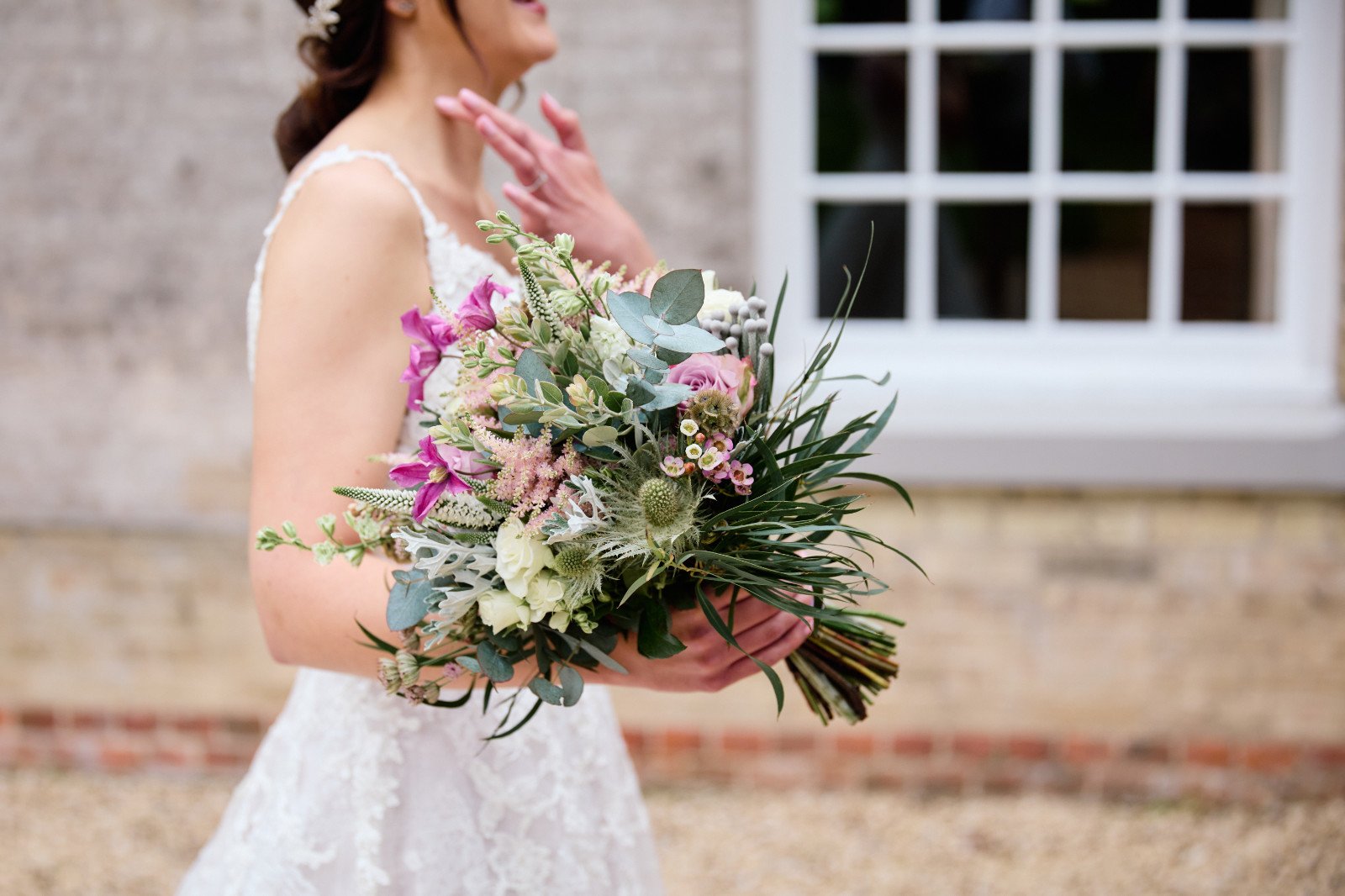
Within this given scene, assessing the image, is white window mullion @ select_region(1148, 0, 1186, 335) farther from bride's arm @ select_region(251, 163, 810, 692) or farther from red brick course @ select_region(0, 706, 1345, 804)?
bride's arm @ select_region(251, 163, 810, 692)

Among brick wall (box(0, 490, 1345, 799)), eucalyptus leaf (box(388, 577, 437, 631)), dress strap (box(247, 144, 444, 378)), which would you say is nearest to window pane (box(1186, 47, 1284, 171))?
brick wall (box(0, 490, 1345, 799))

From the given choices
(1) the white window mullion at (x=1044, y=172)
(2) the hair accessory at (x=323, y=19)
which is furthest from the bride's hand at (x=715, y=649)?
(1) the white window mullion at (x=1044, y=172)

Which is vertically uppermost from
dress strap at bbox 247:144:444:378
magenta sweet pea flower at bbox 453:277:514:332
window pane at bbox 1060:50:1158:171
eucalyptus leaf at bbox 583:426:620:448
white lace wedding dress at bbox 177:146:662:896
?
window pane at bbox 1060:50:1158:171

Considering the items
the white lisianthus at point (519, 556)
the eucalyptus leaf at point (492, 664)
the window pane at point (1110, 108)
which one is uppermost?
the window pane at point (1110, 108)

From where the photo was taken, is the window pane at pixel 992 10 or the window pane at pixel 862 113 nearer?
the window pane at pixel 992 10

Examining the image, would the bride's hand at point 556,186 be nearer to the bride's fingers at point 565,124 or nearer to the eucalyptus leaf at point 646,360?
the bride's fingers at point 565,124

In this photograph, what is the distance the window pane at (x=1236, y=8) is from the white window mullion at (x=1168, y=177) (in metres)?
0.05

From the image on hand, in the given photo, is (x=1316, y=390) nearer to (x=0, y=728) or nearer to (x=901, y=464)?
(x=901, y=464)

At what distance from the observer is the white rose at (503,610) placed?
1154mm

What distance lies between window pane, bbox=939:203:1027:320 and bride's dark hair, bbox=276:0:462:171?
115 inches

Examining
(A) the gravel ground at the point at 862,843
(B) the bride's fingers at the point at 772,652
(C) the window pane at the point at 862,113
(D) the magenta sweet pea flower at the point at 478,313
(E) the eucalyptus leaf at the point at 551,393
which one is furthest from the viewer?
(C) the window pane at the point at 862,113

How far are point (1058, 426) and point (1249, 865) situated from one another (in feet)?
5.31

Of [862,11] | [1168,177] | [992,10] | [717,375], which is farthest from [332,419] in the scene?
[1168,177]

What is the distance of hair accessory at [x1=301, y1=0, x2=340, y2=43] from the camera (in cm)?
168
